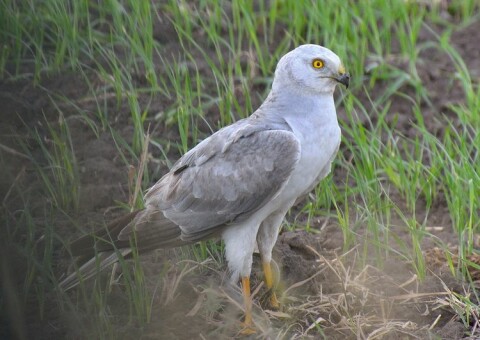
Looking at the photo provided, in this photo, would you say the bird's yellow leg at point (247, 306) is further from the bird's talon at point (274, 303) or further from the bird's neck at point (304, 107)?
the bird's neck at point (304, 107)

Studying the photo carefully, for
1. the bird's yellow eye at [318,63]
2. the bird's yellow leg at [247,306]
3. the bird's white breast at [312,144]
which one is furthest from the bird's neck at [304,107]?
the bird's yellow leg at [247,306]

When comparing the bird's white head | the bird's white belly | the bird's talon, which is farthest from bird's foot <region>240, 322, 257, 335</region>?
the bird's white head

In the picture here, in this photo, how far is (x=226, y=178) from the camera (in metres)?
4.36

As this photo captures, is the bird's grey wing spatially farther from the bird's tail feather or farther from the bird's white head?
the bird's white head

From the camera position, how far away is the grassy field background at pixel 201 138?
3953 mm

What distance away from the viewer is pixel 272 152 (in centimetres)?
421

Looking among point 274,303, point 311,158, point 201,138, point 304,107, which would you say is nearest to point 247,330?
point 274,303

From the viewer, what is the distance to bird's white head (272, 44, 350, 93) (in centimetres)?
438

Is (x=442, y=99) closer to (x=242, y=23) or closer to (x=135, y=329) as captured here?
(x=242, y=23)

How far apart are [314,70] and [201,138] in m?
1.18

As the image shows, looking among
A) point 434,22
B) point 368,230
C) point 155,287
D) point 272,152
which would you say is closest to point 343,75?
point 272,152

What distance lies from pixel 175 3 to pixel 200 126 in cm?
91

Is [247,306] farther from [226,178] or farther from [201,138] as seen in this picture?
[201,138]

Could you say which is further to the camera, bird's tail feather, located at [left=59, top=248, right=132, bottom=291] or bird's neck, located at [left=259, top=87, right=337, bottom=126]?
bird's neck, located at [left=259, top=87, right=337, bottom=126]
